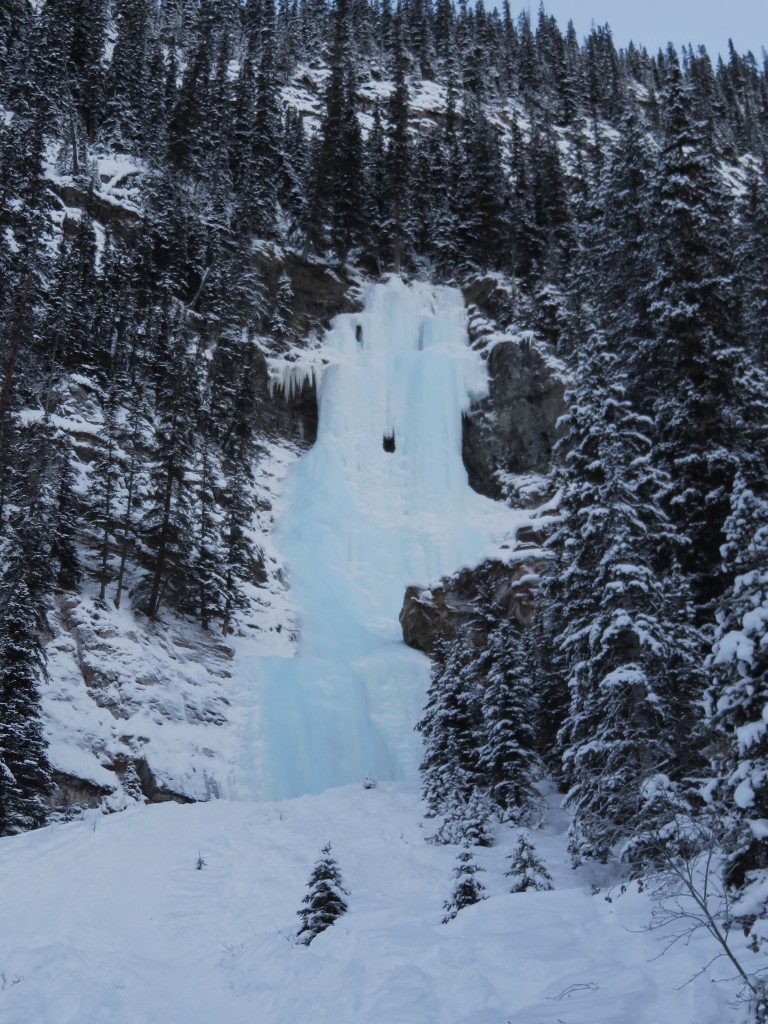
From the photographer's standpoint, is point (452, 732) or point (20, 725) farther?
point (452, 732)

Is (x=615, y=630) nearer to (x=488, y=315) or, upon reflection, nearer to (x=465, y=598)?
(x=465, y=598)

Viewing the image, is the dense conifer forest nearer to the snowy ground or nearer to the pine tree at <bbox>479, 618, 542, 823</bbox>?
the pine tree at <bbox>479, 618, 542, 823</bbox>

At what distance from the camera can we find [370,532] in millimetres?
34000

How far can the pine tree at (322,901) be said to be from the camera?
8797 millimetres

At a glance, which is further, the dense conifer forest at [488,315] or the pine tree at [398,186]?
the pine tree at [398,186]

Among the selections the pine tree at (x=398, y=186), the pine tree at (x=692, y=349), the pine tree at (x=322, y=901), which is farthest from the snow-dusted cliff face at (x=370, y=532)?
the pine tree at (x=692, y=349)

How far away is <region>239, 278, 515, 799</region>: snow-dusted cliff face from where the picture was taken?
2411 cm

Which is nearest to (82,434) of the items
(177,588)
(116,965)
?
(177,588)

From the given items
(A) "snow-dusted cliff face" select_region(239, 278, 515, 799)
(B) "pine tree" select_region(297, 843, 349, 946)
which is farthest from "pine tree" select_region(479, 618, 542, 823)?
(A) "snow-dusted cliff face" select_region(239, 278, 515, 799)

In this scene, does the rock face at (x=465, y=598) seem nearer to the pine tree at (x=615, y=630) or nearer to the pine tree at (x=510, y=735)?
the pine tree at (x=510, y=735)

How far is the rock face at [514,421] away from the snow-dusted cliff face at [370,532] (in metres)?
0.91

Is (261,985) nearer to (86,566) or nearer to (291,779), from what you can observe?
(291,779)

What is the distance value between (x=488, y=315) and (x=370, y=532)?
17840 mm

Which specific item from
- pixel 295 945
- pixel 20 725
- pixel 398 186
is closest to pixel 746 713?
pixel 295 945
